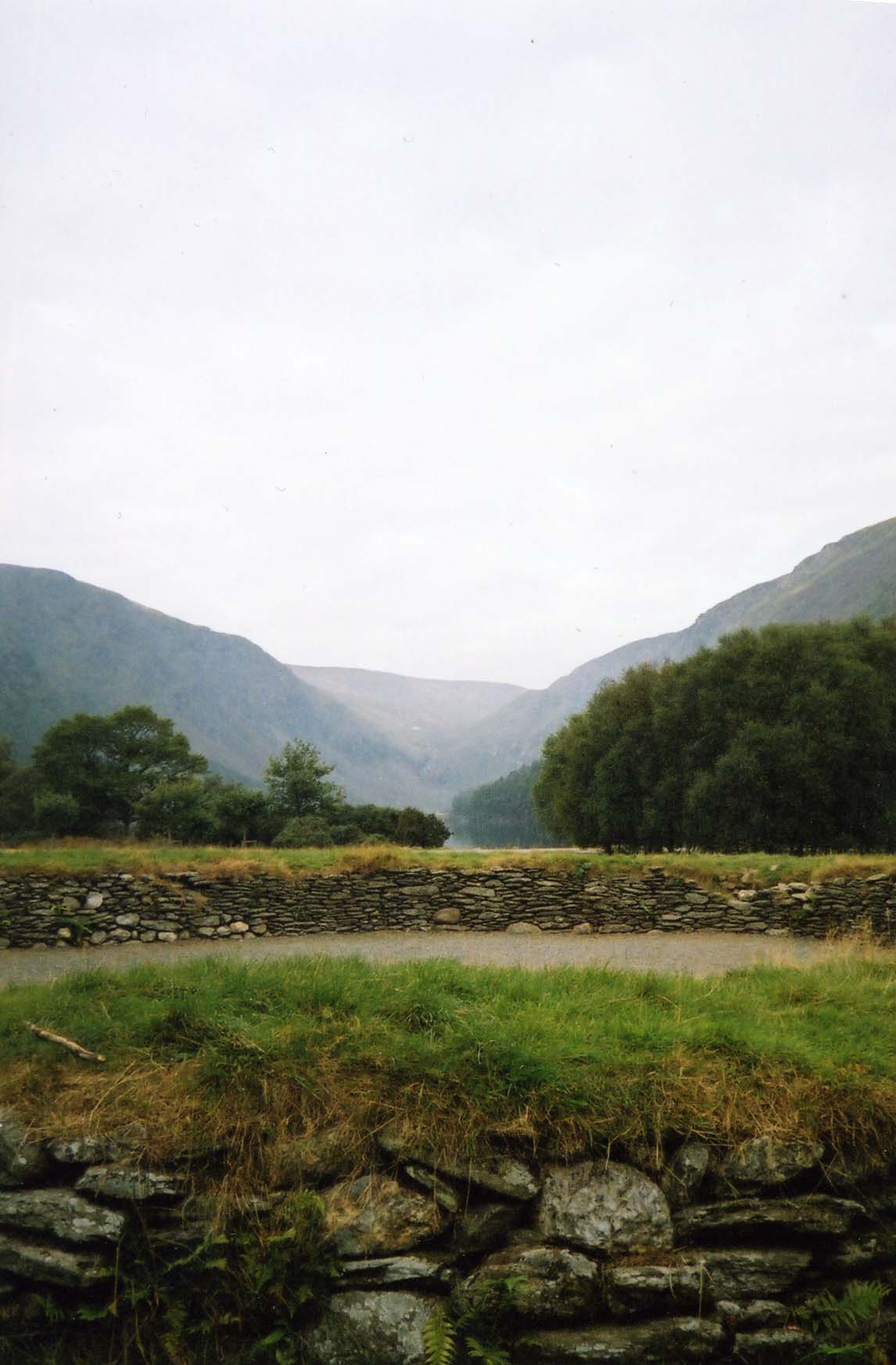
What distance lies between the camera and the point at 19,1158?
4395mm

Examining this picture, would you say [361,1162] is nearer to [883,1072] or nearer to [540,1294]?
[540,1294]

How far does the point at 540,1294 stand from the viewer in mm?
3951

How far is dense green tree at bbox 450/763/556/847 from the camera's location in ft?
310

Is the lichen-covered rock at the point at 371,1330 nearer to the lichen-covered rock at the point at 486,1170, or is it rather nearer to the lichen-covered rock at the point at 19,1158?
the lichen-covered rock at the point at 486,1170

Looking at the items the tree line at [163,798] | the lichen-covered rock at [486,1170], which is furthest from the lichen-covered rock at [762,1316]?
the tree line at [163,798]

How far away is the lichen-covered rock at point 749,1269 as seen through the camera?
4.06m

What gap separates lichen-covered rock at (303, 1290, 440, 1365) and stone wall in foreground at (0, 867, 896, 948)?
9.81 metres

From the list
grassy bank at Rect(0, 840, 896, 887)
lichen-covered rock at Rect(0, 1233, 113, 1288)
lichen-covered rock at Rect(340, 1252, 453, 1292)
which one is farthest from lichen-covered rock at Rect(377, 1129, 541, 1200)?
grassy bank at Rect(0, 840, 896, 887)

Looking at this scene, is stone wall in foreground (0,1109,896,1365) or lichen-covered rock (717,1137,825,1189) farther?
lichen-covered rock (717,1137,825,1189)

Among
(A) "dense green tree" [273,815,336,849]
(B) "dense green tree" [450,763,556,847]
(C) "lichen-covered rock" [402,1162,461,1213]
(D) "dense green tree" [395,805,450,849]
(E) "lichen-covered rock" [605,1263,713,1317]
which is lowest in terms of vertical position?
(B) "dense green tree" [450,763,556,847]

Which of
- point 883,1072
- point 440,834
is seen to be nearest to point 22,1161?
point 883,1072

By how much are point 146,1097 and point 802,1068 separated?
4.32 m

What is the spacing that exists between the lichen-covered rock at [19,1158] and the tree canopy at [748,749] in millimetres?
29095

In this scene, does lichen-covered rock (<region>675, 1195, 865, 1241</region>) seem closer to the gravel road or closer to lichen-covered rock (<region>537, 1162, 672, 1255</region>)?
lichen-covered rock (<region>537, 1162, 672, 1255</region>)
